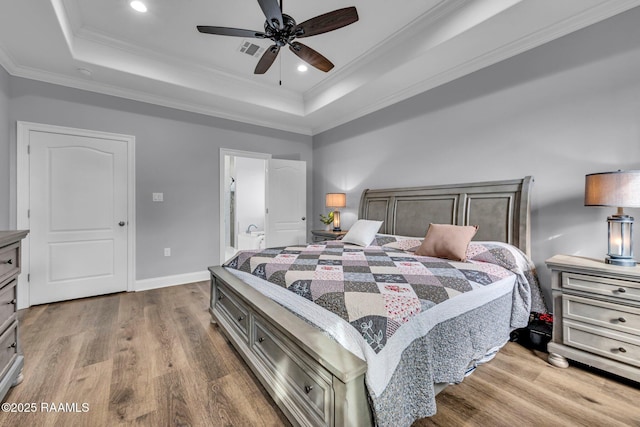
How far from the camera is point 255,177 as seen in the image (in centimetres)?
731

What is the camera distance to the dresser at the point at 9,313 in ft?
4.86

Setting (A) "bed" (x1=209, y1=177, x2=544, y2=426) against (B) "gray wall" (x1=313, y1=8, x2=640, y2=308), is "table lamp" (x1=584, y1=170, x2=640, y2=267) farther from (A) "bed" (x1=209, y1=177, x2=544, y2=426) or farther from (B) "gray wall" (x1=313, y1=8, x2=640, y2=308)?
(A) "bed" (x1=209, y1=177, x2=544, y2=426)

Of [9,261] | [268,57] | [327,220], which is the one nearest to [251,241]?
[327,220]

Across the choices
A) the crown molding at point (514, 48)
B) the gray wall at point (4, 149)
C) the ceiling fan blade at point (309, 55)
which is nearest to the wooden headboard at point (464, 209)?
the crown molding at point (514, 48)

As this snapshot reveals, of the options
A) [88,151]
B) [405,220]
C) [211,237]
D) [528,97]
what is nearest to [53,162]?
[88,151]

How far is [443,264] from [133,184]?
12.7 feet

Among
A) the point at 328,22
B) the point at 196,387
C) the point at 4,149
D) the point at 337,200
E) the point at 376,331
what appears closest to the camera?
the point at 376,331

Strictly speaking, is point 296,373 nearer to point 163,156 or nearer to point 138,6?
point 138,6

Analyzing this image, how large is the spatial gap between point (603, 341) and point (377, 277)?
1.59 m

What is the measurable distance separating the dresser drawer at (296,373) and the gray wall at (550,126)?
245cm

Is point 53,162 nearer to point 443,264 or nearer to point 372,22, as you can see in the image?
point 372,22

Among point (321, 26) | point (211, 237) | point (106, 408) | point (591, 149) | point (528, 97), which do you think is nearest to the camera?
point (106, 408)

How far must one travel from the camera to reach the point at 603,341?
1.81 metres

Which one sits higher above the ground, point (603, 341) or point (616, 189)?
point (616, 189)
